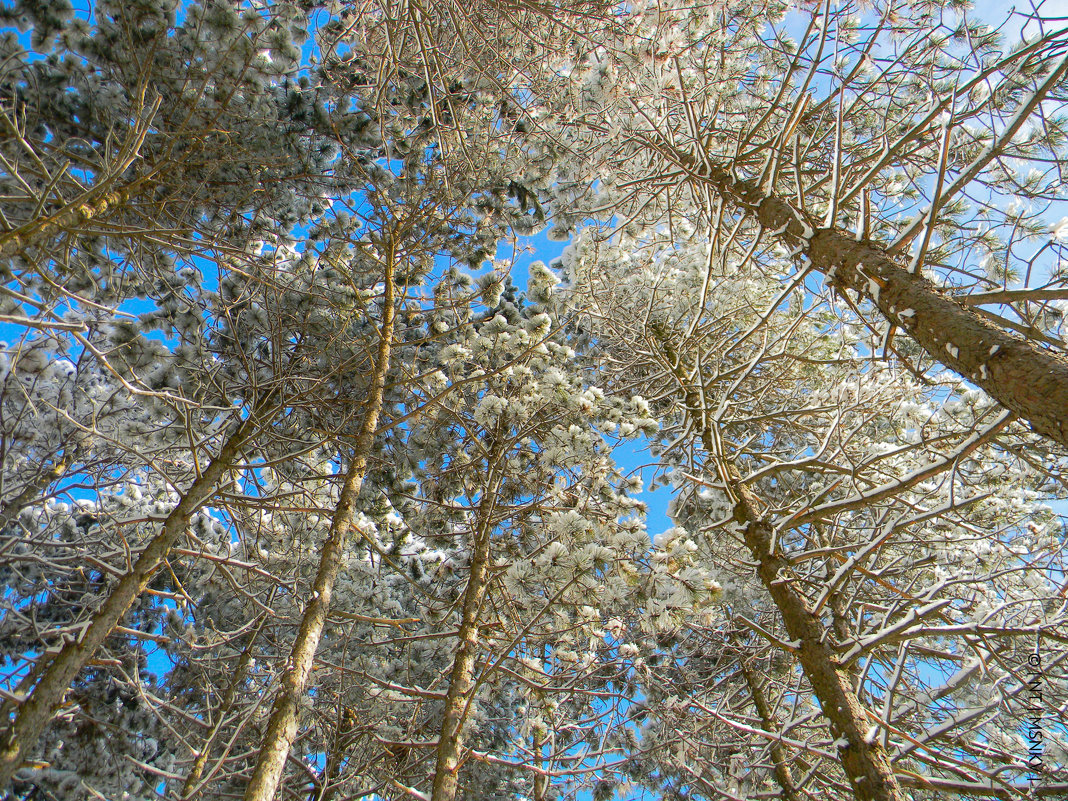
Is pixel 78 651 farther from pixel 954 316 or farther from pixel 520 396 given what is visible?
pixel 954 316

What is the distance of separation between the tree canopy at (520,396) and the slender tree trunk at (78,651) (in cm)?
2

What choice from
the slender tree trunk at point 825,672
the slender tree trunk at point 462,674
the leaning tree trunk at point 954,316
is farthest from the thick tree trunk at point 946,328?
the slender tree trunk at point 462,674

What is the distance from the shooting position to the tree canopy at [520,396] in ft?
10.4

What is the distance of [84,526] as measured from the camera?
24.8ft

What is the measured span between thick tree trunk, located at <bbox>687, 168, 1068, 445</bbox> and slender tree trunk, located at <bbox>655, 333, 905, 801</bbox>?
3.83 ft

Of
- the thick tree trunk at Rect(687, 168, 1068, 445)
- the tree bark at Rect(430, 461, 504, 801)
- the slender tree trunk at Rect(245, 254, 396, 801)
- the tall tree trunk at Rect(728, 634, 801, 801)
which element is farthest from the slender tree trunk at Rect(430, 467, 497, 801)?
the thick tree trunk at Rect(687, 168, 1068, 445)

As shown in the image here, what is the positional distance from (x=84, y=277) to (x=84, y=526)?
13.6 feet

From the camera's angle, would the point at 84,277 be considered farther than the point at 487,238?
No

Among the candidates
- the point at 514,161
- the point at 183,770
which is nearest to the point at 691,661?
the point at 514,161

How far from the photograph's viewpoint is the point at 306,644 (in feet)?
9.95

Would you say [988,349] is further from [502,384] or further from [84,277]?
[84,277]

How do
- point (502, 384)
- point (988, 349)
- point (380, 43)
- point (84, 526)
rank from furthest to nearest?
point (84, 526), point (380, 43), point (502, 384), point (988, 349)

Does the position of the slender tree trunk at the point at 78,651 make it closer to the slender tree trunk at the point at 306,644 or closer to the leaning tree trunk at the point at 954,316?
the slender tree trunk at the point at 306,644

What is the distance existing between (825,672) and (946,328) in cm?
190
